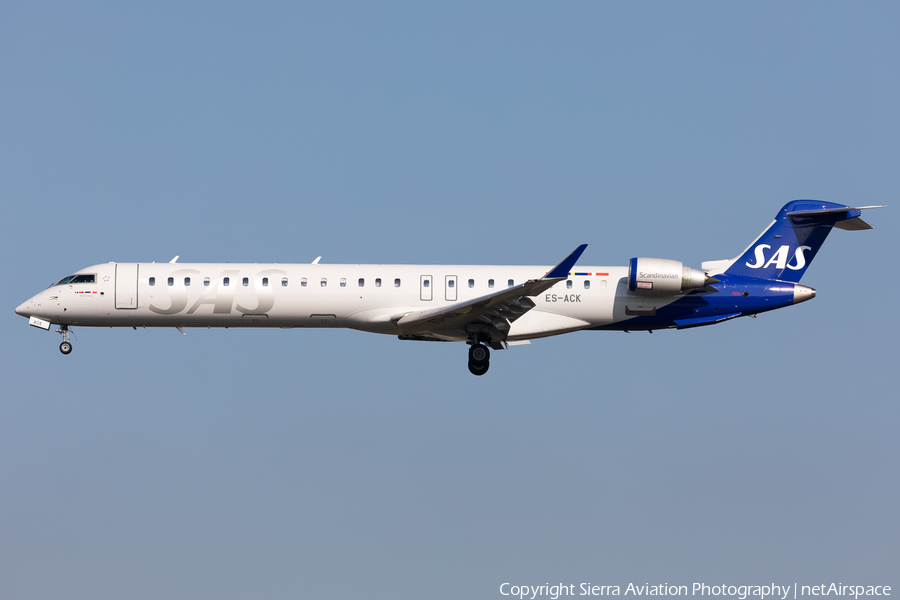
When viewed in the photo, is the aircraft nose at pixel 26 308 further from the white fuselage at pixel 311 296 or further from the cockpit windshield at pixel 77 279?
the cockpit windshield at pixel 77 279

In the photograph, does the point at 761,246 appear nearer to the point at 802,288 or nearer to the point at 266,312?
the point at 802,288

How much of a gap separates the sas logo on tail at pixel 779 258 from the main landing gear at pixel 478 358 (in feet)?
28.0

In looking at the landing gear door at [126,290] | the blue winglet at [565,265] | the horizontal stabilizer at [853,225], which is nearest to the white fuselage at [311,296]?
the landing gear door at [126,290]

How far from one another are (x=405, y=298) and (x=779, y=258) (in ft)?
37.7

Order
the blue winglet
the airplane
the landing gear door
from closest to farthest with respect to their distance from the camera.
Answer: the blue winglet → the airplane → the landing gear door

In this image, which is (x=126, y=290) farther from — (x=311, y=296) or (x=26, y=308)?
(x=311, y=296)

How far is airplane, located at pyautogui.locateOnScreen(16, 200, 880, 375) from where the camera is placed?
28500mm

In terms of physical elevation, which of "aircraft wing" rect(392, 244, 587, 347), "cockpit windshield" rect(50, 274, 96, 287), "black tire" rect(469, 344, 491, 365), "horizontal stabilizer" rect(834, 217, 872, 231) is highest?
"horizontal stabilizer" rect(834, 217, 872, 231)

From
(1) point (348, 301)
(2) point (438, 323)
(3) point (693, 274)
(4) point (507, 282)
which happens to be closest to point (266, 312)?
(1) point (348, 301)

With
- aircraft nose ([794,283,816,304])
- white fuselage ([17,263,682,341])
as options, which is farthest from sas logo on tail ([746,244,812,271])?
white fuselage ([17,263,682,341])

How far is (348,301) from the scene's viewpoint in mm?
28500

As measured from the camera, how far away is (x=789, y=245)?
3020 centimetres

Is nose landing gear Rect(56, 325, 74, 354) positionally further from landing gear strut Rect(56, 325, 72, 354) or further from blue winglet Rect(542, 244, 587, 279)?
blue winglet Rect(542, 244, 587, 279)

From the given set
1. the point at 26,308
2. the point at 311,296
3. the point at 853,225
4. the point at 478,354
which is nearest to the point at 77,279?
the point at 26,308
